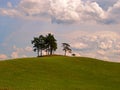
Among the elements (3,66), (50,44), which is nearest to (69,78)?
(3,66)

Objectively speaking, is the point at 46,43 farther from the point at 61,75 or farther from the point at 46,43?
the point at 61,75

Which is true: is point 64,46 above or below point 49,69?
above

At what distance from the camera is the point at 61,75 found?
224ft

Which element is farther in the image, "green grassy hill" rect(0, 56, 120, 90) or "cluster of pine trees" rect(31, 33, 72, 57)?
"cluster of pine trees" rect(31, 33, 72, 57)

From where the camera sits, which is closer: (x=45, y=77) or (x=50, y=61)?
(x=45, y=77)

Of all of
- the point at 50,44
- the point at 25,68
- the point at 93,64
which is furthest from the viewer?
the point at 50,44

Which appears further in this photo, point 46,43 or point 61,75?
point 46,43

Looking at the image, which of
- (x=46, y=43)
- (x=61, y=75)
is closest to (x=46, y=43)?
(x=46, y=43)

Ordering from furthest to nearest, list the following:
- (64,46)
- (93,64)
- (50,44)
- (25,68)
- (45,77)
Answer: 1. (64,46)
2. (50,44)
3. (93,64)
4. (25,68)
5. (45,77)

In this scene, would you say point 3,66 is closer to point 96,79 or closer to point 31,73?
point 31,73

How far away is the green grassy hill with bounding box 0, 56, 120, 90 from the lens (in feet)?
179

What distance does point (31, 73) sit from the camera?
68.4m

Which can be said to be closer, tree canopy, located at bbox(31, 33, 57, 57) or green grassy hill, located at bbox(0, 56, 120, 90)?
green grassy hill, located at bbox(0, 56, 120, 90)

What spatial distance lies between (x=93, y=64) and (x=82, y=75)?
1873 centimetres
